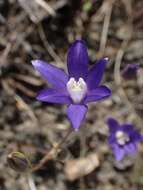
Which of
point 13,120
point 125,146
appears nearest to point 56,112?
point 13,120

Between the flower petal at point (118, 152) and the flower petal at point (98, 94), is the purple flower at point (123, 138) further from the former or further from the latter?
the flower petal at point (98, 94)

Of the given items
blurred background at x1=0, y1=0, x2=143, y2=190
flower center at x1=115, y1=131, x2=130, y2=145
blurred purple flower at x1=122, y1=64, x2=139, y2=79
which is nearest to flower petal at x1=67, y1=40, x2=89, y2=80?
blurred purple flower at x1=122, y1=64, x2=139, y2=79

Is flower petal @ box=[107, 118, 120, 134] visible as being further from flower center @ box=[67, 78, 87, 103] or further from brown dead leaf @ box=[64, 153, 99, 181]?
flower center @ box=[67, 78, 87, 103]

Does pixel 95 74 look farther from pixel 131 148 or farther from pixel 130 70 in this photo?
pixel 131 148

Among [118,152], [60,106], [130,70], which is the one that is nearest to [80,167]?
[118,152]

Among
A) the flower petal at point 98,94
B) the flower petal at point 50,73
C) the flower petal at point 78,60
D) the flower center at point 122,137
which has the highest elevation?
A: the flower center at point 122,137

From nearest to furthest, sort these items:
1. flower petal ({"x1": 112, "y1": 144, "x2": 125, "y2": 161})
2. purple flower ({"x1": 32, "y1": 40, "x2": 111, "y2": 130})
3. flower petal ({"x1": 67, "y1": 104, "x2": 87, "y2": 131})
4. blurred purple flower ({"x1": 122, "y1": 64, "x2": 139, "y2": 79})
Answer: flower petal ({"x1": 67, "y1": 104, "x2": 87, "y2": 131})
purple flower ({"x1": 32, "y1": 40, "x2": 111, "y2": 130})
blurred purple flower ({"x1": 122, "y1": 64, "x2": 139, "y2": 79})
flower petal ({"x1": 112, "y1": 144, "x2": 125, "y2": 161})

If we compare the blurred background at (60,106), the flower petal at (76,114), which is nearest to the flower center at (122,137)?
the blurred background at (60,106)
